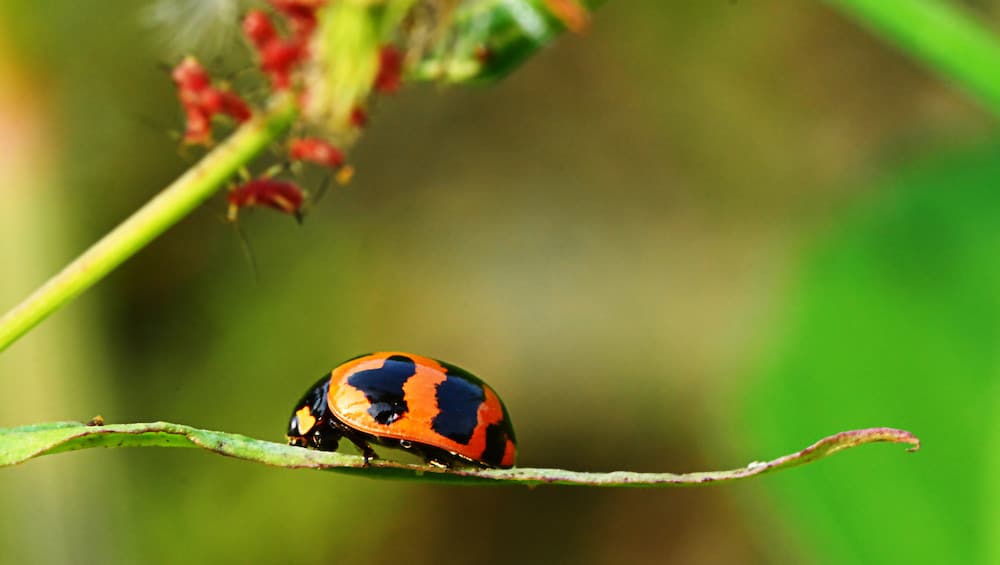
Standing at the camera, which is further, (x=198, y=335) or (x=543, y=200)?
(x=543, y=200)

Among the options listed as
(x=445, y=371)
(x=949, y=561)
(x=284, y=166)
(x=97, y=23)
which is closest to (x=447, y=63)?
(x=284, y=166)

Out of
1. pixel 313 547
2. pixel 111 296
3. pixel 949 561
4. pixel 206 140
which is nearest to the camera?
pixel 206 140

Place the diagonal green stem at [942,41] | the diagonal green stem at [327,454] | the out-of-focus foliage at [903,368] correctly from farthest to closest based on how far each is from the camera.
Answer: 1. the out-of-focus foliage at [903,368]
2. the diagonal green stem at [942,41]
3. the diagonal green stem at [327,454]

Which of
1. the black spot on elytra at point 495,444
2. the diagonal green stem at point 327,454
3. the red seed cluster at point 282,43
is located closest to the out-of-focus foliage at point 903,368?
the black spot on elytra at point 495,444

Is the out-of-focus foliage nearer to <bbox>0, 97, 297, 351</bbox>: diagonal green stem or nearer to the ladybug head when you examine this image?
the ladybug head

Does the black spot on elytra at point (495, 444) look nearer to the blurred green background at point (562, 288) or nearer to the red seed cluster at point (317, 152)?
the red seed cluster at point (317, 152)

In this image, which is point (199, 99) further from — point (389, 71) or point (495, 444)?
point (495, 444)

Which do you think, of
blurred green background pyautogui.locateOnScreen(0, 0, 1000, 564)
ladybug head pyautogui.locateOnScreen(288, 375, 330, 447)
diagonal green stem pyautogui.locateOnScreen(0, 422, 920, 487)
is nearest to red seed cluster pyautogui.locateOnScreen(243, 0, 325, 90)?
diagonal green stem pyautogui.locateOnScreen(0, 422, 920, 487)

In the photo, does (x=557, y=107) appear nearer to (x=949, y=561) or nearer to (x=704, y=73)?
(x=704, y=73)
